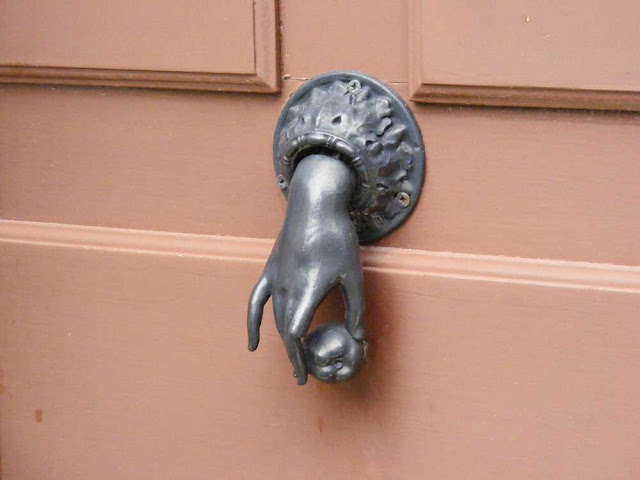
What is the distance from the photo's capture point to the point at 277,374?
2.74 feet

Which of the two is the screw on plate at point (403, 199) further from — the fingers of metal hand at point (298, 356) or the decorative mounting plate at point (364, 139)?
the fingers of metal hand at point (298, 356)

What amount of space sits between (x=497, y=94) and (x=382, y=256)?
172mm

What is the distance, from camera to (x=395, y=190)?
754 mm

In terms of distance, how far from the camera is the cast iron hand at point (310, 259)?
0.69m

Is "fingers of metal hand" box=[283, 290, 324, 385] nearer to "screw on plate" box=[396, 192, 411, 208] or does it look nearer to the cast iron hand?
the cast iron hand

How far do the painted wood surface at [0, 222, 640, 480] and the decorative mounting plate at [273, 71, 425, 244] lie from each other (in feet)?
0.18

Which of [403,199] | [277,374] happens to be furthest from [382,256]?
[277,374]

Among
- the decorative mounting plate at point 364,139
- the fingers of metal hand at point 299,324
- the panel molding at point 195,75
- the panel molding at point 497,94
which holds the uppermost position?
the panel molding at point 195,75

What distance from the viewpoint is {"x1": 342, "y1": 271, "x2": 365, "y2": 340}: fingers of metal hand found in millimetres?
711

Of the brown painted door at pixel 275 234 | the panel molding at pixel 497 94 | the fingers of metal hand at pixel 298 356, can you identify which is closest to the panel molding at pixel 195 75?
the brown painted door at pixel 275 234

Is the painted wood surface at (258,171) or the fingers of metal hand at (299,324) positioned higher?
the painted wood surface at (258,171)

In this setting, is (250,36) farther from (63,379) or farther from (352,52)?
(63,379)

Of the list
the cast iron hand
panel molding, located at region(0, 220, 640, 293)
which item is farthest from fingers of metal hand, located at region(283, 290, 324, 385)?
panel molding, located at region(0, 220, 640, 293)

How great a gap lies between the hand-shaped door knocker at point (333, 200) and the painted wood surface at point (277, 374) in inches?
2.4
